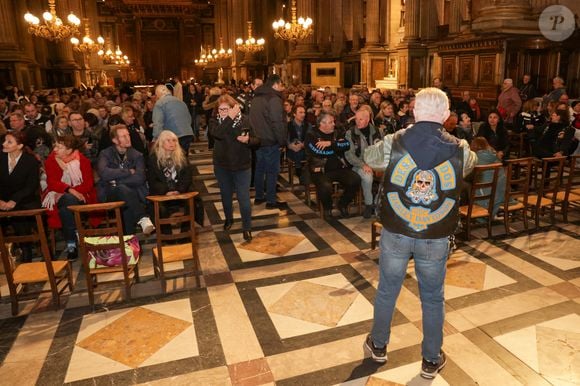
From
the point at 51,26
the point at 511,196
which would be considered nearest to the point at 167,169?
the point at 511,196

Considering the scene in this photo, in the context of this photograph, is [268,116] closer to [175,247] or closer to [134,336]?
[175,247]

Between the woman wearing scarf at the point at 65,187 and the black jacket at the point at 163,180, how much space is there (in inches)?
30.6

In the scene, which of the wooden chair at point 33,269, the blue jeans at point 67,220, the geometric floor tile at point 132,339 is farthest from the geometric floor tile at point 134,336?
the blue jeans at point 67,220

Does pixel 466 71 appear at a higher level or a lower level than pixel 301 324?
higher

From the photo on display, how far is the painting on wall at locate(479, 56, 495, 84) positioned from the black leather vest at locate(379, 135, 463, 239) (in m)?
10.2

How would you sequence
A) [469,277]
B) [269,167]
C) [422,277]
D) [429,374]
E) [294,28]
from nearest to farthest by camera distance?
[422,277]
[429,374]
[469,277]
[269,167]
[294,28]

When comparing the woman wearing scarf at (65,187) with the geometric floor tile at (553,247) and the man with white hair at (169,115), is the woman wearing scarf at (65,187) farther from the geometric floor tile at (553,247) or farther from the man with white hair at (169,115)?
the geometric floor tile at (553,247)

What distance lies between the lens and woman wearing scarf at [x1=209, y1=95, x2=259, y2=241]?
5.15 meters

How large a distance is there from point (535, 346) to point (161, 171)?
399 centimetres

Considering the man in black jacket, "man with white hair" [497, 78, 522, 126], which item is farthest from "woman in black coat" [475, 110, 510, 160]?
the man in black jacket

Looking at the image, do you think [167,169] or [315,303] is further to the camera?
[167,169]

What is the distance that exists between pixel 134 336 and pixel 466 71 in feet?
38.6

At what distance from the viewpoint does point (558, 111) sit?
7039 millimetres

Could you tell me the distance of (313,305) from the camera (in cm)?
385
